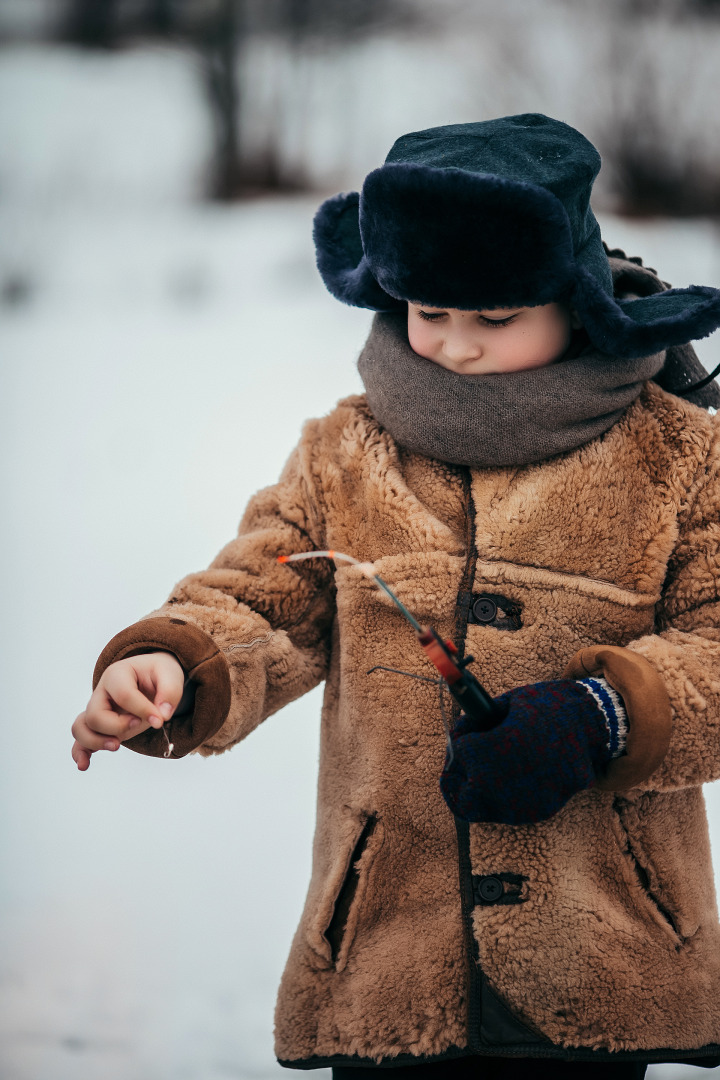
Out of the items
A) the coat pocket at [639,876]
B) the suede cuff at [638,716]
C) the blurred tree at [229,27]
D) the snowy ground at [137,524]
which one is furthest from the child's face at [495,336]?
the blurred tree at [229,27]

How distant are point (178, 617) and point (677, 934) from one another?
53cm

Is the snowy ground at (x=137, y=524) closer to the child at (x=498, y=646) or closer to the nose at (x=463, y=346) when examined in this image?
the child at (x=498, y=646)

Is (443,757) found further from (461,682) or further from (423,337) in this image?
(423,337)

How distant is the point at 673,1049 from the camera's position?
87cm

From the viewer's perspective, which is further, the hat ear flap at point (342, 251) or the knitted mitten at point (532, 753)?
the hat ear flap at point (342, 251)

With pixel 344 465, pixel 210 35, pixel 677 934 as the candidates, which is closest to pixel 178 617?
pixel 344 465

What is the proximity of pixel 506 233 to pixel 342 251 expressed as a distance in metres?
0.26

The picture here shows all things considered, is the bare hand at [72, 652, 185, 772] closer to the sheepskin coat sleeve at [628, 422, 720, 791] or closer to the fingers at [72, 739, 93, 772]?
the fingers at [72, 739, 93, 772]

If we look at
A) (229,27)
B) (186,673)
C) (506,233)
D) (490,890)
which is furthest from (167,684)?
(229,27)

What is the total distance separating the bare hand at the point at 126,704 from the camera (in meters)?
0.78

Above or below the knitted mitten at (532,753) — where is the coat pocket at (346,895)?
below

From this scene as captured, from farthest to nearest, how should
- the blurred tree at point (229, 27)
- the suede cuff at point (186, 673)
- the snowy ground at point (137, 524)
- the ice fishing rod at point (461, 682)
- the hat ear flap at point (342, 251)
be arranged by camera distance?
1. the blurred tree at point (229, 27)
2. the snowy ground at point (137, 524)
3. the hat ear flap at point (342, 251)
4. the suede cuff at point (186, 673)
5. the ice fishing rod at point (461, 682)

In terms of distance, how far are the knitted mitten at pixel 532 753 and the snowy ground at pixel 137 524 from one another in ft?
2.69

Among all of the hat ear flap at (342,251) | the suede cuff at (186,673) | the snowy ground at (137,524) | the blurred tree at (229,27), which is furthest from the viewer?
the blurred tree at (229,27)
